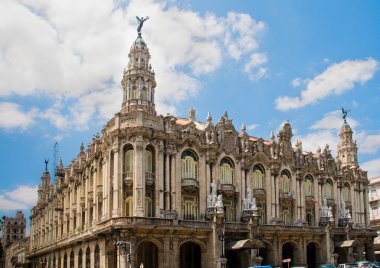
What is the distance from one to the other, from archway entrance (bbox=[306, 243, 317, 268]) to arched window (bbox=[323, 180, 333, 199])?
7.66 metres

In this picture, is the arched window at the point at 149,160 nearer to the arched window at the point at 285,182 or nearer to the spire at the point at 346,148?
the arched window at the point at 285,182

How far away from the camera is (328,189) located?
7638cm

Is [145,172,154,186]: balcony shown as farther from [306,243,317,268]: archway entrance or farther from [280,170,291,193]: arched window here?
[306,243,317,268]: archway entrance

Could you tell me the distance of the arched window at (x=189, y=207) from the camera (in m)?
59.0

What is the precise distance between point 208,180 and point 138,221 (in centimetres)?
1187

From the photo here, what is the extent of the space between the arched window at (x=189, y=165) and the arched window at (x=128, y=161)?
6409mm

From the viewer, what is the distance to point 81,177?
72.1m

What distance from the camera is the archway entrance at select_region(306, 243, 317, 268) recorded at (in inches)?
2805

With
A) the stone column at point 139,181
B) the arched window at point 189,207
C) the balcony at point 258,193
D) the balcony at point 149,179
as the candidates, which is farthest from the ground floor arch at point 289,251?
the stone column at point 139,181

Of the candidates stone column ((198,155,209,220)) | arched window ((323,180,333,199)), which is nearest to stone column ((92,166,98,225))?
stone column ((198,155,209,220))

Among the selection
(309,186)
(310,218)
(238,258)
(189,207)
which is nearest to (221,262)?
(238,258)

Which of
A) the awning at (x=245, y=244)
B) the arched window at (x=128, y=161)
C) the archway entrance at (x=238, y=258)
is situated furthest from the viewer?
the archway entrance at (x=238, y=258)

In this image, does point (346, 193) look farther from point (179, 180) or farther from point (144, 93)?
point (144, 93)

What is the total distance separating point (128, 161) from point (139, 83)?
29.4ft
